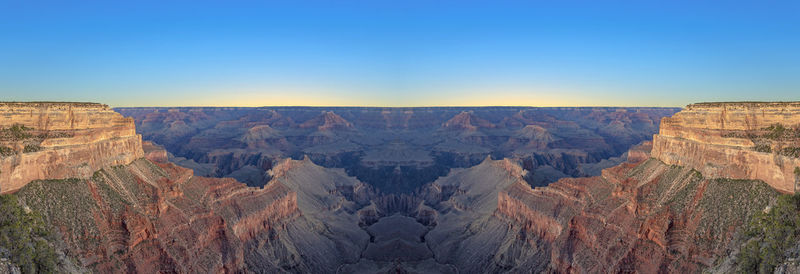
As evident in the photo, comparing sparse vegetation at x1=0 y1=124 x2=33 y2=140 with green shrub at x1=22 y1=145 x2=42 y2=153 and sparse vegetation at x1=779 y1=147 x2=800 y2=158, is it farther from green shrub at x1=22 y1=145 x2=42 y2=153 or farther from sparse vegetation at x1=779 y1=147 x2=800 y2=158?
sparse vegetation at x1=779 y1=147 x2=800 y2=158

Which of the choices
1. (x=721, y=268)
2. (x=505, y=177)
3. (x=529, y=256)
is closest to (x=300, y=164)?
(x=505, y=177)

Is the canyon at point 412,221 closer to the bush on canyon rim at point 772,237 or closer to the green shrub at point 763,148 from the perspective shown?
the green shrub at point 763,148

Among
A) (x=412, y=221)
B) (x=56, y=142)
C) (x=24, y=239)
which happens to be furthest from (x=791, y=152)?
(x=56, y=142)

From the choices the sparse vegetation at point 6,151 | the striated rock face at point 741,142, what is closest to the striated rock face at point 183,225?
the sparse vegetation at point 6,151

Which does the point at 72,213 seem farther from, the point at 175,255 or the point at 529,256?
the point at 529,256

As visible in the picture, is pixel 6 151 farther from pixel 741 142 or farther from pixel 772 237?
pixel 741 142
